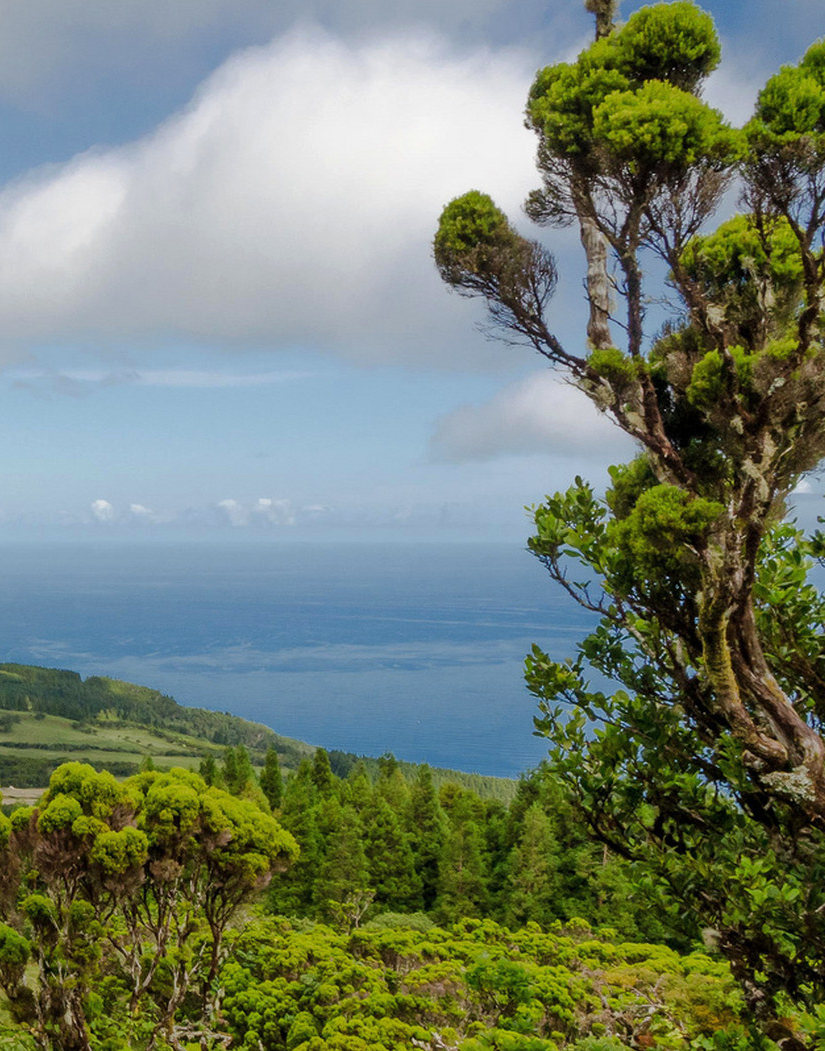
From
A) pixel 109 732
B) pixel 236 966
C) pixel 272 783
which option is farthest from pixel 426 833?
pixel 109 732

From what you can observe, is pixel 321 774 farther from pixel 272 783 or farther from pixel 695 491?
pixel 695 491

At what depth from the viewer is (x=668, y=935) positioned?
423cm

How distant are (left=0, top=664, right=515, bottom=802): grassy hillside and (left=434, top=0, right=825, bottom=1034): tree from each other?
86.7 m

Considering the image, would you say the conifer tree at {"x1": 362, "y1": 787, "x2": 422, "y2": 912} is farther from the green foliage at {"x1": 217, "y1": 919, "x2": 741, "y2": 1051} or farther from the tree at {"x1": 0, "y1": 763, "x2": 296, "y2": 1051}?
the tree at {"x1": 0, "y1": 763, "x2": 296, "y2": 1051}

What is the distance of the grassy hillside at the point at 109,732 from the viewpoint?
10176 centimetres

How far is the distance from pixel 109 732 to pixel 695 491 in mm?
142923

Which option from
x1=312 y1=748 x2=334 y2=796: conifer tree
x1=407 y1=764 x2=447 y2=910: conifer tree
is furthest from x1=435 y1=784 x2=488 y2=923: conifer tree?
x1=312 y1=748 x2=334 y2=796: conifer tree

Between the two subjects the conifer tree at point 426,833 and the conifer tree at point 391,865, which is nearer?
the conifer tree at point 391,865

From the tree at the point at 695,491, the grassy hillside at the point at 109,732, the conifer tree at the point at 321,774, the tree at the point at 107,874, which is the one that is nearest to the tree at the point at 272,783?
the conifer tree at the point at 321,774

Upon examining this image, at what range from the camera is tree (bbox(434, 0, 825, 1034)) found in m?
3.61

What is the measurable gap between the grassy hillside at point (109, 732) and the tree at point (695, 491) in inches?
3413

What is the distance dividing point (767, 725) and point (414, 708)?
162 meters

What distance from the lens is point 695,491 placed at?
4.25m

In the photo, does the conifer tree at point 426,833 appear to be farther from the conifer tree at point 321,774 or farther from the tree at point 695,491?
the tree at point 695,491
